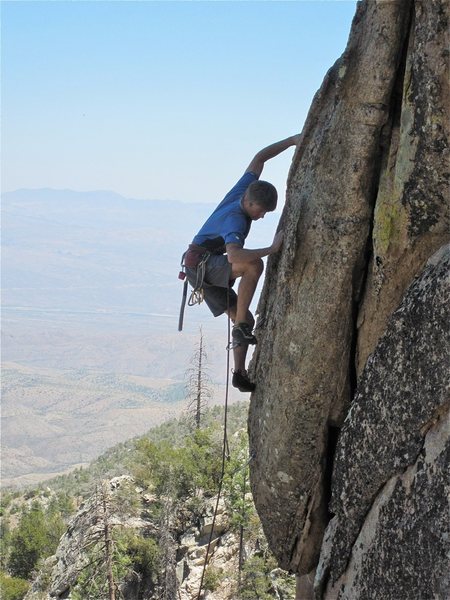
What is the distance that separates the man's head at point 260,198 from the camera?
34.5ft

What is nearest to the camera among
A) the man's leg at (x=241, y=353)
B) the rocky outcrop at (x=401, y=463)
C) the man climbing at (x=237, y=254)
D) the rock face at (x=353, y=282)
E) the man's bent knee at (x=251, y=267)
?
the rocky outcrop at (x=401, y=463)

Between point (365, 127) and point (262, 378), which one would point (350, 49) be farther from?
point (262, 378)

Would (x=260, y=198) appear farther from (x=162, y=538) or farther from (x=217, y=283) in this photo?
(x=162, y=538)

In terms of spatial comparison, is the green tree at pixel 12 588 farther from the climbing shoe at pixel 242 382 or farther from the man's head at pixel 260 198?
the man's head at pixel 260 198

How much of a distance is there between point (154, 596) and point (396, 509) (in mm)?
23903

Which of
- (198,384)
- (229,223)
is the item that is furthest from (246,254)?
(198,384)

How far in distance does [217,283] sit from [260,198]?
171 cm

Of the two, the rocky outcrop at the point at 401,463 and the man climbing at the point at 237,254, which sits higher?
the man climbing at the point at 237,254

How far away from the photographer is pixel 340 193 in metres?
8.84

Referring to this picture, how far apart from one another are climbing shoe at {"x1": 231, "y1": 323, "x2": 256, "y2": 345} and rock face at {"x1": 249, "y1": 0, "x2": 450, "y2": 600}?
26 centimetres

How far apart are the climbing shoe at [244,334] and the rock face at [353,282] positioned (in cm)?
26

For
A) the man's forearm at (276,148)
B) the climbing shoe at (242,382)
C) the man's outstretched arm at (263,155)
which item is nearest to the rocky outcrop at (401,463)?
the climbing shoe at (242,382)

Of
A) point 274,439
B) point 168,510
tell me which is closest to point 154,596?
point 168,510

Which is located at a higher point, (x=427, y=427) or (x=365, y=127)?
(x=365, y=127)
